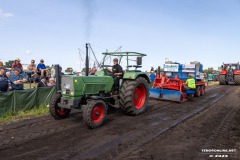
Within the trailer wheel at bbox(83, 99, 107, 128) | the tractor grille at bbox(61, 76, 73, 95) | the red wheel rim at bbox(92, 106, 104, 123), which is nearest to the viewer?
the trailer wheel at bbox(83, 99, 107, 128)

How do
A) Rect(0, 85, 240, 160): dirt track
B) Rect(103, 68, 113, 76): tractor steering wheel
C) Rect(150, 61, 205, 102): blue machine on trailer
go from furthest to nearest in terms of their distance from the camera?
1. Rect(150, 61, 205, 102): blue machine on trailer
2. Rect(103, 68, 113, 76): tractor steering wheel
3. Rect(0, 85, 240, 160): dirt track

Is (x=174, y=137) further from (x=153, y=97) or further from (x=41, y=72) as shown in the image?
(x=41, y=72)

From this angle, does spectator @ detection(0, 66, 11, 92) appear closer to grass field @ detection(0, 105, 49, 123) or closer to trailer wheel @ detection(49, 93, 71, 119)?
grass field @ detection(0, 105, 49, 123)

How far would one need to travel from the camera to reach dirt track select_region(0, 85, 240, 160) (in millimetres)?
4285

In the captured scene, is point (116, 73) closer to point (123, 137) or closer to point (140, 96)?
point (140, 96)

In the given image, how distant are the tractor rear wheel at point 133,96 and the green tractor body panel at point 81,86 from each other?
0.79 meters

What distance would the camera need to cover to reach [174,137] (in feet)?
17.2

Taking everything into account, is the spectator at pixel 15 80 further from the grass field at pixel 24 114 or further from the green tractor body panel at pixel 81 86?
the green tractor body panel at pixel 81 86

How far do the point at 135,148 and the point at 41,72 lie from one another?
7906 mm

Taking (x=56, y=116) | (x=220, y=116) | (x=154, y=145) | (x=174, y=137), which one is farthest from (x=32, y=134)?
(x=220, y=116)

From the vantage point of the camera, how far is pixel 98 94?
268 inches

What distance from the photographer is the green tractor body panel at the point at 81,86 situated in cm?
607

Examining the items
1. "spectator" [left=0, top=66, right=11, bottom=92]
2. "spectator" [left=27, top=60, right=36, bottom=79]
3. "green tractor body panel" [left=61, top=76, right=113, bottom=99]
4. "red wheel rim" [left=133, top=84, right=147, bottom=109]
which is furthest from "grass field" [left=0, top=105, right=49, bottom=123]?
"red wheel rim" [left=133, top=84, right=147, bottom=109]

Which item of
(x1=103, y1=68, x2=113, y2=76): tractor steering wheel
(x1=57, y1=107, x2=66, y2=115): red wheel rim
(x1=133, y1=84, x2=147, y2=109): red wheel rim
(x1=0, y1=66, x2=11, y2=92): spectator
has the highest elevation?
(x1=103, y1=68, x2=113, y2=76): tractor steering wheel
